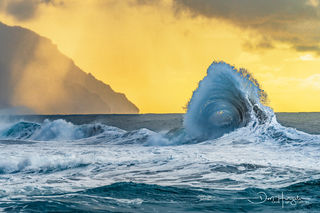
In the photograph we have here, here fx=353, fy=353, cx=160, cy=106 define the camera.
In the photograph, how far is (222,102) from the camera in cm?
2178

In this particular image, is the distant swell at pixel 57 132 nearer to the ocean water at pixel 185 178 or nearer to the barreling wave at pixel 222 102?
the barreling wave at pixel 222 102

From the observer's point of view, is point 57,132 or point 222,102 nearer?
point 222,102

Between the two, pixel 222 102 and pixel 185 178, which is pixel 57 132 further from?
pixel 185 178

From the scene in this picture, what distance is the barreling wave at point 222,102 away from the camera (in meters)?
20.0

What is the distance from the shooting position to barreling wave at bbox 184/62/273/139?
Result: 65.5 ft

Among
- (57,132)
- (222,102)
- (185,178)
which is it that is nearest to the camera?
(185,178)

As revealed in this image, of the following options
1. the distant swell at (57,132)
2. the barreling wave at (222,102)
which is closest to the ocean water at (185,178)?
the barreling wave at (222,102)

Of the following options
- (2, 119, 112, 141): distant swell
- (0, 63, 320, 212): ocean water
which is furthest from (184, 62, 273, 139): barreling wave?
(2, 119, 112, 141): distant swell

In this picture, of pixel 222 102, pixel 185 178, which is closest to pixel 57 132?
pixel 222 102

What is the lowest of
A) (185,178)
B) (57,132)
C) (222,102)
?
(185,178)

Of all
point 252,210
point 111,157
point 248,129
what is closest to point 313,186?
point 252,210

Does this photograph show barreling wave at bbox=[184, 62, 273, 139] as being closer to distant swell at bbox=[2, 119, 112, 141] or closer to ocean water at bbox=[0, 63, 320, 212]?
ocean water at bbox=[0, 63, 320, 212]

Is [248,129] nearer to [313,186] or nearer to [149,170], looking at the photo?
[149,170]

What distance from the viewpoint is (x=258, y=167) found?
9.41 m
